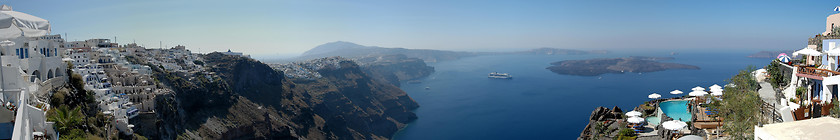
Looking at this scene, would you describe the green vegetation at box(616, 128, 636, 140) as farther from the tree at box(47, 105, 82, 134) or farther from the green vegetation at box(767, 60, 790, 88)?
the tree at box(47, 105, 82, 134)

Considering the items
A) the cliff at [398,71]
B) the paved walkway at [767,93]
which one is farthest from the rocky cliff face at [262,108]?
the cliff at [398,71]

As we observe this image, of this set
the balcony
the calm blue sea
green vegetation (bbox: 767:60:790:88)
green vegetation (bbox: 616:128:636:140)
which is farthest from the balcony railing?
the calm blue sea

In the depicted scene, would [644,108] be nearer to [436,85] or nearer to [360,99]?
[360,99]

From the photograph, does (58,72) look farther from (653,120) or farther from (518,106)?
(518,106)

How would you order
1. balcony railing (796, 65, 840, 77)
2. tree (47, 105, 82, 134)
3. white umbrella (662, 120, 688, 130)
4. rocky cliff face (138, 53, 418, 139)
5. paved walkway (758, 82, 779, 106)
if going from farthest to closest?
1. rocky cliff face (138, 53, 418, 139)
2. paved walkway (758, 82, 779, 106)
3. white umbrella (662, 120, 688, 130)
4. tree (47, 105, 82, 134)
5. balcony railing (796, 65, 840, 77)

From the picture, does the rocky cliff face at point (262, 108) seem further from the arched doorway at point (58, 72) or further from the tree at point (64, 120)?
the tree at point (64, 120)

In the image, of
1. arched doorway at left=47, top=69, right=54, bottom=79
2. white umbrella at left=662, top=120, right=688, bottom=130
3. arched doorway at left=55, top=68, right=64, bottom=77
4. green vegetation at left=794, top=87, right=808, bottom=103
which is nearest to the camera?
green vegetation at left=794, top=87, right=808, bottom=103
